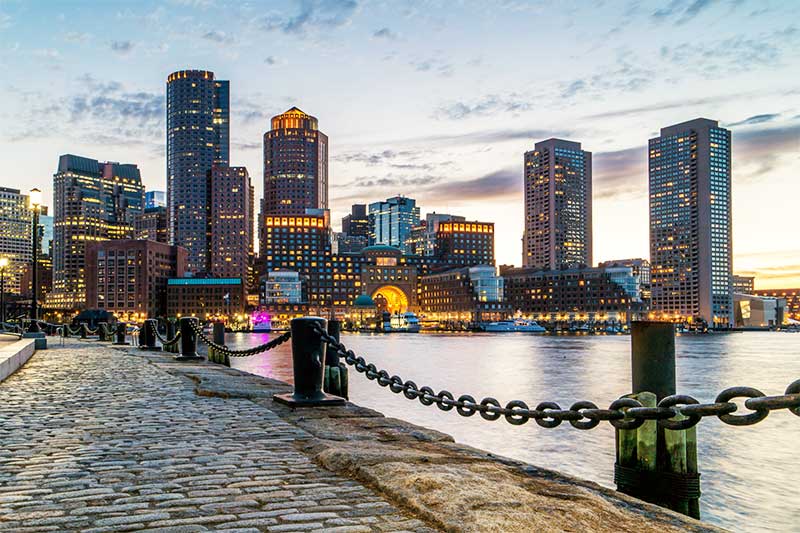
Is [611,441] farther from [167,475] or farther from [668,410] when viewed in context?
[167,475]

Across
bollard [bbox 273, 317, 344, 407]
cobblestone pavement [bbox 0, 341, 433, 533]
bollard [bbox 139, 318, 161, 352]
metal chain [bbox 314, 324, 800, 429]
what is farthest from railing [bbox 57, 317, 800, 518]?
bollard [bbox 139, 318, 161, 352]

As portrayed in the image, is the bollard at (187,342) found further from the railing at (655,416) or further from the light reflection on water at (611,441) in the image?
the railing at (655,416)

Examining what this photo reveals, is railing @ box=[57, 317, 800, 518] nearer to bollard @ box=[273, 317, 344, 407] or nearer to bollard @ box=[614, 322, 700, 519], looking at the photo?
bollard @ box=[614, 322, 700, 519]

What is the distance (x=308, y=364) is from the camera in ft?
35.9

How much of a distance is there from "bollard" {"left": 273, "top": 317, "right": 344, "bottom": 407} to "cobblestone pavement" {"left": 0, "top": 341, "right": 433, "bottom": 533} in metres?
0.69

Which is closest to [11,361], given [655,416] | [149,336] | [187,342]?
[187,342]

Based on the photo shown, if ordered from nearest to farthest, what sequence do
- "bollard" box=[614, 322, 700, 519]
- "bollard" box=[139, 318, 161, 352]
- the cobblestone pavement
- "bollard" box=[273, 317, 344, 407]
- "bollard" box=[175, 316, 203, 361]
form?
the cobblestone pavement, "bollard" box=[614, 322, 700, 519], "bollard" box=[273, 317, 344, 407], "bollard" box=[175, 316, 203, 361], "bollard" box=[139, 318, 161, 352]

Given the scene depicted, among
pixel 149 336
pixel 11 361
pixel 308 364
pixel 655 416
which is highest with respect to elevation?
pixel 655 416

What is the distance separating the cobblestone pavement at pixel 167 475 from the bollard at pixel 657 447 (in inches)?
106

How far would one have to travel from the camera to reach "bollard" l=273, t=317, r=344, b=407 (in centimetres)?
1088

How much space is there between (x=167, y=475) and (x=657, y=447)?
448 centimetres

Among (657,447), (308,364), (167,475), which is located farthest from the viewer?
(308,364)

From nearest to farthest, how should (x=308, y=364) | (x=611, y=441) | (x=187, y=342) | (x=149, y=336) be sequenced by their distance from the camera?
1. (x=308, y=364)
2. (x=611, y=441)
3. (x=187, y=342)
4. (x=149, y=336)

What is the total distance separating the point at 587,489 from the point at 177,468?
368 cm
